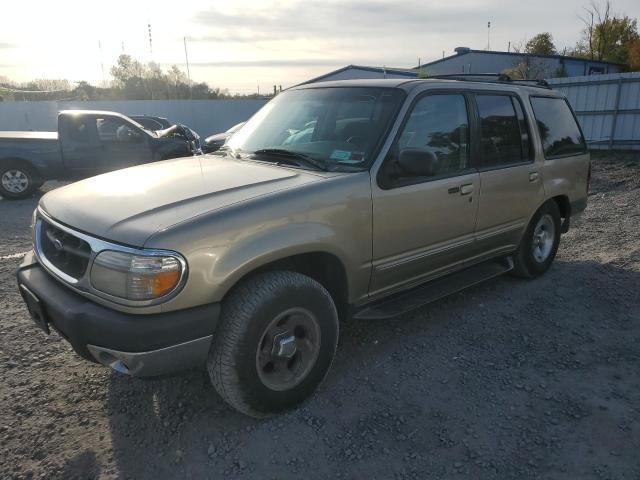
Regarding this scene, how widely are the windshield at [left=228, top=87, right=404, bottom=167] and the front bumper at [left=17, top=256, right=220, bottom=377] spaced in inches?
55.9

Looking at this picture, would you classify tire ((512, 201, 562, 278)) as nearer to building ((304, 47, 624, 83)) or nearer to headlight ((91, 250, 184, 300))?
headlight ((91, 250, 184, 300))

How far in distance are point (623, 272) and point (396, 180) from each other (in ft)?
11.0

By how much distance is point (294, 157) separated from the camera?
135 inches

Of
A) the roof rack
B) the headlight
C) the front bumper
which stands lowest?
the front bumper

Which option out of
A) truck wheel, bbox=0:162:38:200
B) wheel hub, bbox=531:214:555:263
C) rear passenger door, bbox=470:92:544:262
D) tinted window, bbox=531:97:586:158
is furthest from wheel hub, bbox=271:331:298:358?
truck wheel, bbox=0:162:38:200

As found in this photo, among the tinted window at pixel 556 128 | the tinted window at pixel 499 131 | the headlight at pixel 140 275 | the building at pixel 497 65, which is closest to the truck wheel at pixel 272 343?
the headlight at pixel 140 275

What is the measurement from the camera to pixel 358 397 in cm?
313

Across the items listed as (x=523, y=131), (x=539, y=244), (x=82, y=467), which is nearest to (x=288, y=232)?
(x=82, y=467)

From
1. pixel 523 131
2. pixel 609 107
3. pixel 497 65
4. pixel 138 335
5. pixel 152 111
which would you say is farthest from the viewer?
pixel 497 65

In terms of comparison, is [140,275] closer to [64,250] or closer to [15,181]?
[64,250]

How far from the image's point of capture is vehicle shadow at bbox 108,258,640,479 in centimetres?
261

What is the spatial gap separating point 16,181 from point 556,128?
910cm

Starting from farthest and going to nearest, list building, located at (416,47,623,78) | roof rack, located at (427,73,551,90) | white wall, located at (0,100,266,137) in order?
building, located at (416,47,623,78) < white wall, located at (0,100,266,137) < roof rack, located at (427,73,551,90)

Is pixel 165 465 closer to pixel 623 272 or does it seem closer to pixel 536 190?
pixel 536 190
